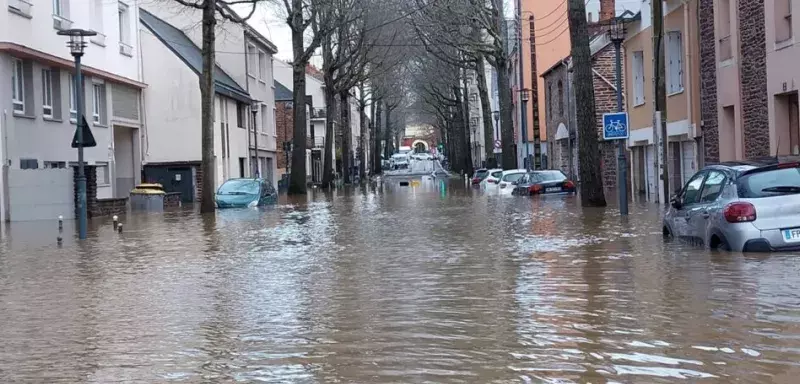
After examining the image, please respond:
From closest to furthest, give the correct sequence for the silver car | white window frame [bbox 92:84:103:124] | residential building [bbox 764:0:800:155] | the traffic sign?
the silver car < residential building [bbox 764:0:800:155] < the traffic sign < white window frame [bbox 92:84:103:124]

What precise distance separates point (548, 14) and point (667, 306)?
50.1m

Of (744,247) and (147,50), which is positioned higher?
(147,50)

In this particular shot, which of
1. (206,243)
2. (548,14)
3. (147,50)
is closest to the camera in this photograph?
(206,243)

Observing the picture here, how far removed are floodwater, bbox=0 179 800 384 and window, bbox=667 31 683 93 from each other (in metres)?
11.0

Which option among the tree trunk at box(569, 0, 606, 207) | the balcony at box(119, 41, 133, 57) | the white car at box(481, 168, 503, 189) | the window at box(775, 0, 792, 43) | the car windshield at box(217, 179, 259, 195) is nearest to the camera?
the window at box(775, 0, 792, 43)

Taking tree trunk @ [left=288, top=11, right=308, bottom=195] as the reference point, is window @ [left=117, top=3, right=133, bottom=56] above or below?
above

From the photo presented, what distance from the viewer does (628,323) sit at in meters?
8.37

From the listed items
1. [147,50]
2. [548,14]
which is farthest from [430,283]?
[548,14]

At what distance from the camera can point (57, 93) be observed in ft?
103

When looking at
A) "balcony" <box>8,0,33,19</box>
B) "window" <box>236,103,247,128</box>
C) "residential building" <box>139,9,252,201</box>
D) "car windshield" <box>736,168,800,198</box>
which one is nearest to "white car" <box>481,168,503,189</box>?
"residential building" <box>139,9,252,201</box>

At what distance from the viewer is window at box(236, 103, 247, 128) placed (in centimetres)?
4931

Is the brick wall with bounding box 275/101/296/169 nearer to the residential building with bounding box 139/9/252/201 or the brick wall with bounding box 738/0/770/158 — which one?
the residential building with bounding box 139/9/252/201

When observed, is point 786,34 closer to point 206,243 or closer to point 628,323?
point 206,243

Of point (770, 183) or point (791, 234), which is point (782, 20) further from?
point (791, 234)
